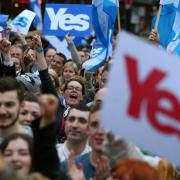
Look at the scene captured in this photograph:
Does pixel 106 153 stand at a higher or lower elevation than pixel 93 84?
higher

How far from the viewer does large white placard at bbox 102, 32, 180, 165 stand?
15.1 feet

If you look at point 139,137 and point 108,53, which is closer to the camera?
point 139,137

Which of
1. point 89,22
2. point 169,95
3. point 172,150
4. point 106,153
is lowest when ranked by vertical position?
point 89,22

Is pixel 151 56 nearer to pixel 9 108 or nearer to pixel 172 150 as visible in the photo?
pixel 172 150

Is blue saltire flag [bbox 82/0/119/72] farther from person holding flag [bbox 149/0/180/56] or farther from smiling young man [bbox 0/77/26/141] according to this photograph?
smiling young man [bbox 0/77/26/141]

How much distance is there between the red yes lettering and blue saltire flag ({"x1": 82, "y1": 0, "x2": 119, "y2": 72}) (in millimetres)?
5748

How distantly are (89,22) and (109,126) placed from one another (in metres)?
8.28

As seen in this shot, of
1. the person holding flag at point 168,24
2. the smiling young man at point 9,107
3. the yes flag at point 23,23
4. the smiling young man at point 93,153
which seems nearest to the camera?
the smiling young man at point 93,153

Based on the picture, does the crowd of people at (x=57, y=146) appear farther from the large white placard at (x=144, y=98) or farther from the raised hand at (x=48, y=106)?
the large white placard at (x=144, y=98)

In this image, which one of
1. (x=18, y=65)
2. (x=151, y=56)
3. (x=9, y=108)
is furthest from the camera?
(x=18, y=65)

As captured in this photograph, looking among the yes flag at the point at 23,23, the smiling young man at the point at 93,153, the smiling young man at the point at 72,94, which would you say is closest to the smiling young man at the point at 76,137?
the smiling young man at the point at 93,153

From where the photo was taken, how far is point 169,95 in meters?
4.65

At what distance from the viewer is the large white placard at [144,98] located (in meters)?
4.61

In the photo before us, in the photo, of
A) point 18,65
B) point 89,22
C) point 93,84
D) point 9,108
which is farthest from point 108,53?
point 9,108
